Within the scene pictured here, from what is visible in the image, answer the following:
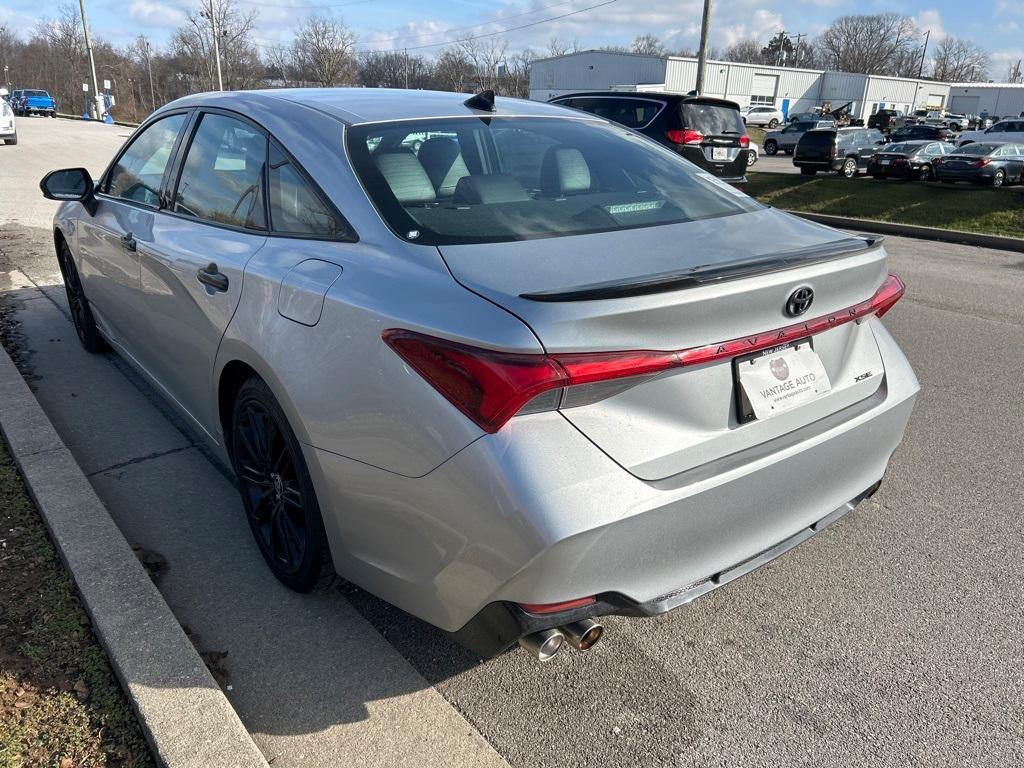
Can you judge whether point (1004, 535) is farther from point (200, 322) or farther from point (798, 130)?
point (798, 130)

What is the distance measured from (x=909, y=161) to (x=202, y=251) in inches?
955

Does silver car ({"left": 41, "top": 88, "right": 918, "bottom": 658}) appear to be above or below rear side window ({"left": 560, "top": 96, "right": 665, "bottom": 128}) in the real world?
below

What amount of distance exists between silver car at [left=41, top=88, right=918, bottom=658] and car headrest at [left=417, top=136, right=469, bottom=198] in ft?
0.03

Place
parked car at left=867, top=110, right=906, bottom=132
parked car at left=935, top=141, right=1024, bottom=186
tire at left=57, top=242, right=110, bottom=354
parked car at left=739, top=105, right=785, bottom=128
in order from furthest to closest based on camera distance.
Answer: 1. parked car at left=739, top=105, right=785, bottom=128
2. parked car at left=867, top=110, right=906, bottom=132
3. parked car at left=935, top=141, right=1024, bottom=186
4. tire at left=57, top=242, right=110, bottom=354

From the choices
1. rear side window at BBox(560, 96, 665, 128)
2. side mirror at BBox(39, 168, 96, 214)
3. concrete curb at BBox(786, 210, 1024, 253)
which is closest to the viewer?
side mirror at BBox(39, 168, 96, 214)

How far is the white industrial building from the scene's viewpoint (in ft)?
241

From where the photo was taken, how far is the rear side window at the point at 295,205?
2.44 m

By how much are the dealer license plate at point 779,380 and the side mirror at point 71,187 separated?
3882 millimetres

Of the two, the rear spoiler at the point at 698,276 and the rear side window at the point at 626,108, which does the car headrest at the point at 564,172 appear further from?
the rear side window at the point at 626,108

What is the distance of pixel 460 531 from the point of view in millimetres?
1898

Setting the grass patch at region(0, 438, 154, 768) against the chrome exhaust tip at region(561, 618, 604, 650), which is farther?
the grass patch at region(0, 438, 154, 768)

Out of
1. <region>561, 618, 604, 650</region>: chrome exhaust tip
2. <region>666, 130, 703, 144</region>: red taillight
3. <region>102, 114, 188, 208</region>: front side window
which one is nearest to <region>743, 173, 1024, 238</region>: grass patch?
<region>666, 130, 703, 144</region>: red taillight

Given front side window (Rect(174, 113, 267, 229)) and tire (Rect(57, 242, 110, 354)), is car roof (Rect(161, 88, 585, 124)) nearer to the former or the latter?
front side window (Rect(174, 113, 267, 229))

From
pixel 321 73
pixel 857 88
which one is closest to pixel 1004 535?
pixel 321 73
